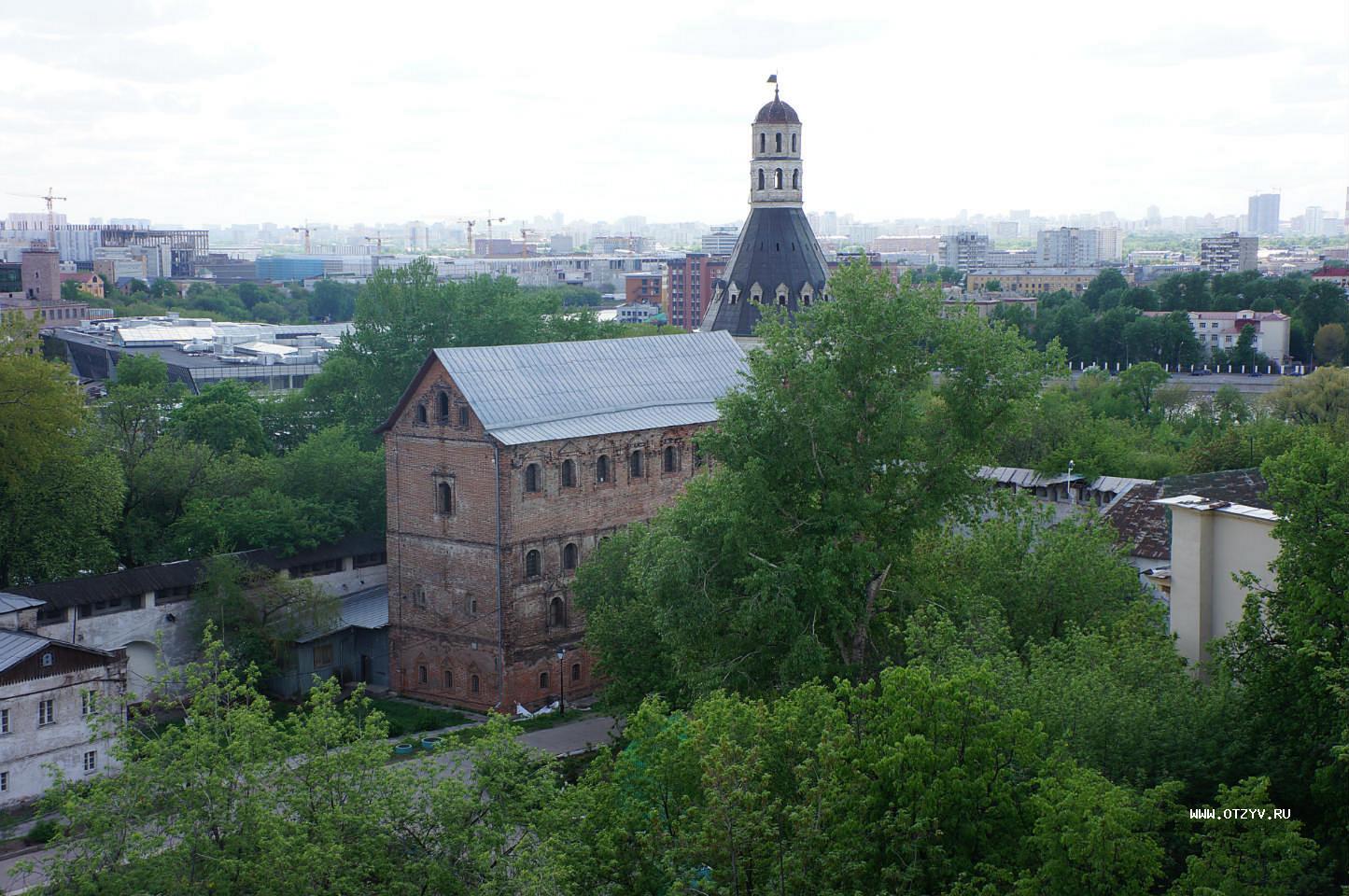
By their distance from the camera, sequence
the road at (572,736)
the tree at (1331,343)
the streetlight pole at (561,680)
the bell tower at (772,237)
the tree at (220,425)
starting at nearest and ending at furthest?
the road at (572,736), the streetlight pole at (561,680), the tree at (220,425), the bell tower at (772,237), the tree at (1331,343)

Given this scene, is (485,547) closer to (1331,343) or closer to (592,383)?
(592,383)

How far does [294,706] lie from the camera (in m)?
44.8

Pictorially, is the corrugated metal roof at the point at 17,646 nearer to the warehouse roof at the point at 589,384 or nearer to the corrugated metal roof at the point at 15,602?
the corrugated metal roof at the point at 15,602

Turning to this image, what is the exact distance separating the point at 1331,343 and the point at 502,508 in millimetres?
94702

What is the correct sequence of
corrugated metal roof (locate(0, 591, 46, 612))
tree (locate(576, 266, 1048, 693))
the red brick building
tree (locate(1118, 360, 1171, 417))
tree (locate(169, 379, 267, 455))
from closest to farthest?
tree (locate(576, 266, 1048, 693)) < corrugated metal roof (locate(0, 591, 46, 612)) < the red brick building < tree (locate(169, 379, 267, 455)) < tree (locate(1118, 360, 1171, 417))

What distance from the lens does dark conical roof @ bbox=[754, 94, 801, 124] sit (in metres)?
64.6

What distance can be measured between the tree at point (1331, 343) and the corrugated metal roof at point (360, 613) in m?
91.5

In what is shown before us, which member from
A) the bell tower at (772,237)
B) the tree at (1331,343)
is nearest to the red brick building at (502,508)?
the bell tower at (772,237)

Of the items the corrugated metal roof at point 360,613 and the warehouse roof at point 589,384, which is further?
the corrugated metal roof at point 360,613

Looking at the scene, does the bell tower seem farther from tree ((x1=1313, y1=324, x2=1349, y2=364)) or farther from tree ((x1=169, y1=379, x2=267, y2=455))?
tree ((x1=1313, y1=324, x2=1349, y2=364))

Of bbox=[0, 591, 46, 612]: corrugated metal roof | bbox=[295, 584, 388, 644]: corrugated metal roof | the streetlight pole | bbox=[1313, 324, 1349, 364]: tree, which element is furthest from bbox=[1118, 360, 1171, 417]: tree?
bbox=[0, 591, 46, 612]: corrugated metal roof

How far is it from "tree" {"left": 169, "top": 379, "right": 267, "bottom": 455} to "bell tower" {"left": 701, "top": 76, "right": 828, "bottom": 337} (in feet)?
60.2

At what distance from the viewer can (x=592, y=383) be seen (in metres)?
47.0

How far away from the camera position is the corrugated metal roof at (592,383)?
44.0 m
